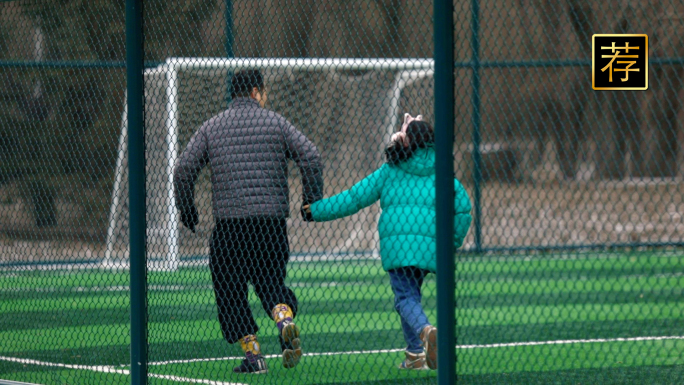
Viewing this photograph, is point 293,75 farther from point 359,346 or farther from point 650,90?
point 650,90

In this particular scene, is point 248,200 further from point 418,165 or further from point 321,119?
point 321,119

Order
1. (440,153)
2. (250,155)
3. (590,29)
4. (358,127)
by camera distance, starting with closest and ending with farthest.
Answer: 1. (440,153)
2. (250,155)
3. (358,127)
4. (590,29)

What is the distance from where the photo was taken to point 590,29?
57.8 ft

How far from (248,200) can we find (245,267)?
0.37 meters

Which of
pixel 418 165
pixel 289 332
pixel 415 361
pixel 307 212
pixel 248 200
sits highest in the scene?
pixel 418 165

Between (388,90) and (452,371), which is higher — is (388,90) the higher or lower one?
the higher one

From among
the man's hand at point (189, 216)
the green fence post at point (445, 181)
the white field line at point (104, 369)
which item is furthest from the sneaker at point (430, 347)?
the green fence post at point (445, 181)

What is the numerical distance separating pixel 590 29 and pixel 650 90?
1.66 meters

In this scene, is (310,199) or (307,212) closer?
(307,212)

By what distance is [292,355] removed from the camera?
5996 mm

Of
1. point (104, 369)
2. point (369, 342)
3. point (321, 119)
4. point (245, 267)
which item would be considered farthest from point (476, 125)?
point (104, 369)

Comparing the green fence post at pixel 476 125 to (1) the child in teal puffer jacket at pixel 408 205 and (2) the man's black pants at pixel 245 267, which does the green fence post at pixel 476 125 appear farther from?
(2) the man's black pants at pixel 245 267

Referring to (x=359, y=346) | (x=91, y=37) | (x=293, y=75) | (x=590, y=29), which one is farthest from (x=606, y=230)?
(x=359, y=346)

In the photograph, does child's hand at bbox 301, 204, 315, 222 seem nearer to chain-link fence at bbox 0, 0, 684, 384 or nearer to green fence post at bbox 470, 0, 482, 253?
chain-link fence at bbox 0, 0, 684, 384
